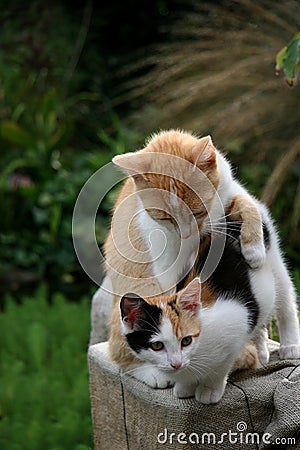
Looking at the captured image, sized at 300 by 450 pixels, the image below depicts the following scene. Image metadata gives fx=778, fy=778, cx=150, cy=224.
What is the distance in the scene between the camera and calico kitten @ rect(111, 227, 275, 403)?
6.17 feet

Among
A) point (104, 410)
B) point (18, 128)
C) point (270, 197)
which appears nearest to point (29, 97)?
point (18, 128)

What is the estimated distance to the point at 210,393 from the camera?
2.02m

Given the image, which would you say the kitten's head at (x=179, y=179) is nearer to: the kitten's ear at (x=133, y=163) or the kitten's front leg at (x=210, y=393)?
the kitten's ear at (x=133, y=163)

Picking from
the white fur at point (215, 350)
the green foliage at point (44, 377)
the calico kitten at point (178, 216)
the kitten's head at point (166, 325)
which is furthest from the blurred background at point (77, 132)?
the kitten's head at point (166, 325)

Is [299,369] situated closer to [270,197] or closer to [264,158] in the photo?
[270,197]

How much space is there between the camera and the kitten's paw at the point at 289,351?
2.26m

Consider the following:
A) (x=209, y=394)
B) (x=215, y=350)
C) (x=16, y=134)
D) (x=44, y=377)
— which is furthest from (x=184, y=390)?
(x=16, y=134)

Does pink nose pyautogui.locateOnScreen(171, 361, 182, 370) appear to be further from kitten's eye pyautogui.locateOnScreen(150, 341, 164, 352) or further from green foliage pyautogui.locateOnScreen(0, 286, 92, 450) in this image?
green foliage pyautogui.locateOnScreen(0, 286, 92, 450)

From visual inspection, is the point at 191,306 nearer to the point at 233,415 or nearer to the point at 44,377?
the point at 233,415

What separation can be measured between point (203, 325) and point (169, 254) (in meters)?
0.27

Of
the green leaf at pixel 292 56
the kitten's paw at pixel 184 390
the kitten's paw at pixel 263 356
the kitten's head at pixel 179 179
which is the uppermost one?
the green leaf at pixel 292 56

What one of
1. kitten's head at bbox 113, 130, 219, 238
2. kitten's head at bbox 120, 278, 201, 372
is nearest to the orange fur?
kitten's head at bbox 113, 130, 219, 238

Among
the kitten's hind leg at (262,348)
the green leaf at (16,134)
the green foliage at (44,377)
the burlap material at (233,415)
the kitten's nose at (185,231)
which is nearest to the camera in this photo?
the burlap material at (233,415)

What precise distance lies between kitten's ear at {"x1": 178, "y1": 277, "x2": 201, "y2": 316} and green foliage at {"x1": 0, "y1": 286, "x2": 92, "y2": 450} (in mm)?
1092
